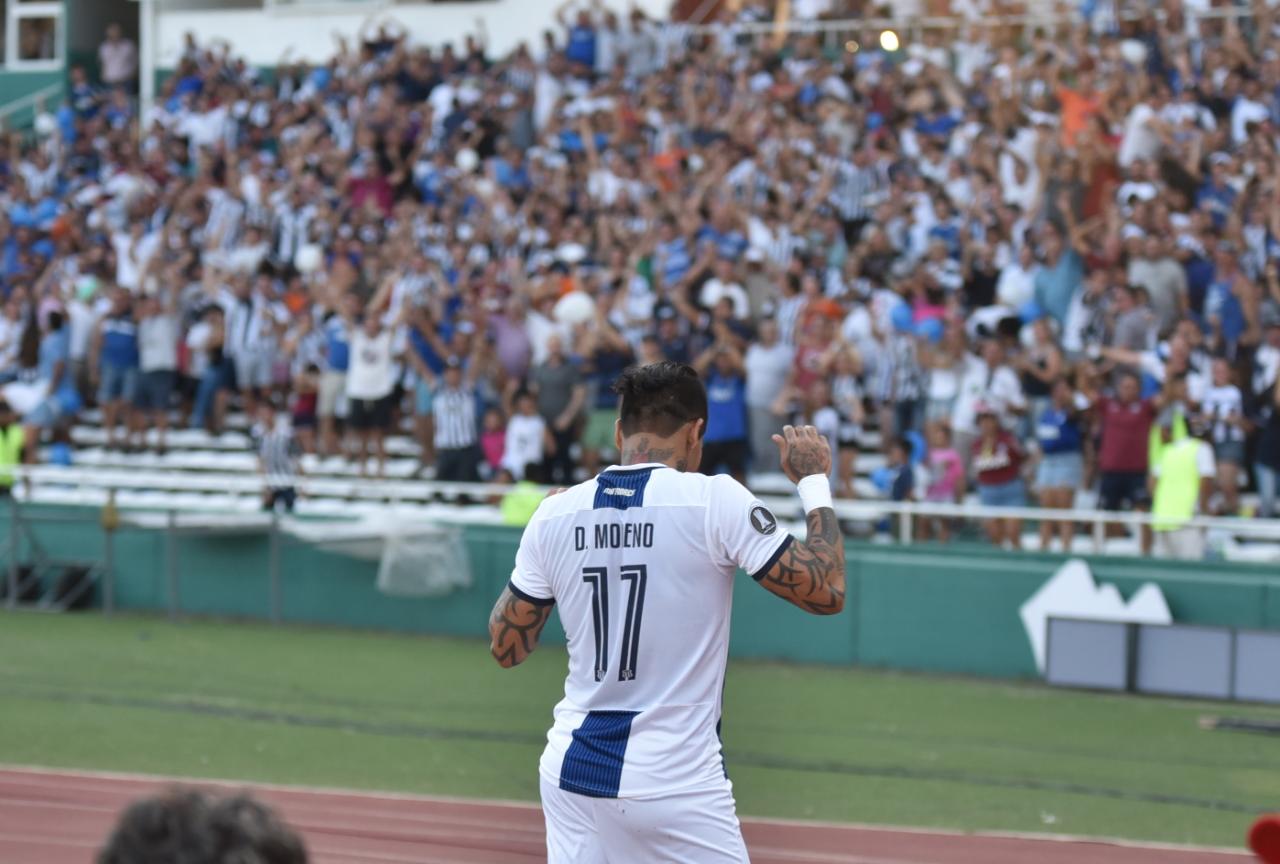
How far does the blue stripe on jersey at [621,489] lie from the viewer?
4387 millimetres

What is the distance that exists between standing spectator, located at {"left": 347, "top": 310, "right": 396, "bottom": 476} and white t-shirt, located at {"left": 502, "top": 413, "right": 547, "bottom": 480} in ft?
7.03

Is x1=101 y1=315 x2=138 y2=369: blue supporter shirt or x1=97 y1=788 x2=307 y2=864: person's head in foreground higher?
x1=101 y1=315 x2=138 y2=369: blue supporter shirt

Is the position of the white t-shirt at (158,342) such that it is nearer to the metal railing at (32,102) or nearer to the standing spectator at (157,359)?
the standing spectator at (157,359)

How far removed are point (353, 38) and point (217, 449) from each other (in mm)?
9404

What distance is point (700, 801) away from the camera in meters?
4.26

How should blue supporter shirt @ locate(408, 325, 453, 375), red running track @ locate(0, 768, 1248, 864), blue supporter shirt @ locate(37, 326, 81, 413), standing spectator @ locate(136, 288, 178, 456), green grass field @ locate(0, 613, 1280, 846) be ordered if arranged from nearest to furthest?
red running track @ locate(0, 768, 1248, 864) → green grass field @ locate(0, 613, 1280, 846) → blue supporter shirt @ locate(408, 325, 453, 375) → standing spectator @ locate(136, 288, 178, 456) → blue supporter shirt @ locate(37, 326, 81, 413)

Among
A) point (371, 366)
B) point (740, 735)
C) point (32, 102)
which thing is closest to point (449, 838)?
point (740, 735)

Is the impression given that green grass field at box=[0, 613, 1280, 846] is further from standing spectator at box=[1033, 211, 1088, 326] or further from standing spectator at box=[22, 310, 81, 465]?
standing spectator at box=[22, 310, 81, 465]

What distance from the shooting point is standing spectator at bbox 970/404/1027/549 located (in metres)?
14.1

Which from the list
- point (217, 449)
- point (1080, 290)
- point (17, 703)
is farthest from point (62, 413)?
point (1080, 290)

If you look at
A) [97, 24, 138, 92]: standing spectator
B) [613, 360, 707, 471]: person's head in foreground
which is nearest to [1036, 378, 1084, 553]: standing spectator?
[613, 360, 707, 471]: person's head in foreground

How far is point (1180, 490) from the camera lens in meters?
13.4

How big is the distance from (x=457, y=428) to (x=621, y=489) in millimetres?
12313

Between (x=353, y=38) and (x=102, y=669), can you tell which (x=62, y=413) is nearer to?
(x=102, y=669)
